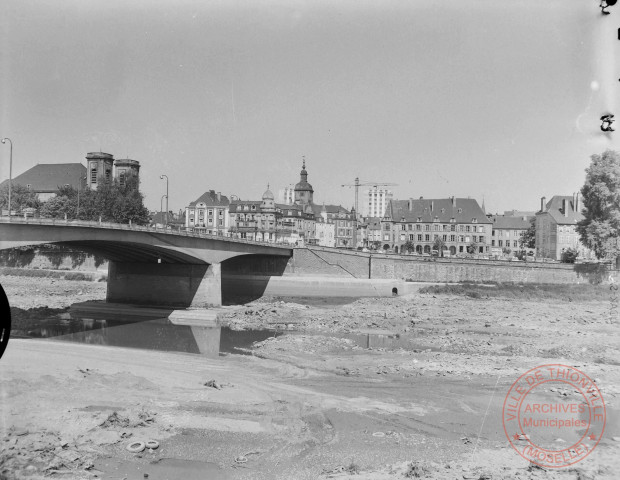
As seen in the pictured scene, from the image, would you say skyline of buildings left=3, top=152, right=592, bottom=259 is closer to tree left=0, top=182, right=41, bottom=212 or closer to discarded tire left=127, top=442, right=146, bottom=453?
tree left=0, top=182, right=41, bottom=212

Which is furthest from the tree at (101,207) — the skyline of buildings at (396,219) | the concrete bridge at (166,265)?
the concrete bridge at (166,265)

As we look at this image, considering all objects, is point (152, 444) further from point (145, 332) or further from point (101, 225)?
point (101, 225)

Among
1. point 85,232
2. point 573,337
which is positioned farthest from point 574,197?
point 85,232

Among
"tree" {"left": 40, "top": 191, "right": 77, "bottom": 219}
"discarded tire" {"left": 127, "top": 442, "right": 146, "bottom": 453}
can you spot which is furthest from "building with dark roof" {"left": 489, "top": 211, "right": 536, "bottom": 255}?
"discarded tire" {"left": 127, "top": 442, "right": 146, "bottom": 453}

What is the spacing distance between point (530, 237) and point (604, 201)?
47003 mm

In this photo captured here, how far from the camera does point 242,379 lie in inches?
968

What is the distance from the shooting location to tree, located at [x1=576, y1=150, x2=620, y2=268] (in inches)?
2229

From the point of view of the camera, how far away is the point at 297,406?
20.2m

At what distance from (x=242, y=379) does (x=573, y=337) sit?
23161 millimetres

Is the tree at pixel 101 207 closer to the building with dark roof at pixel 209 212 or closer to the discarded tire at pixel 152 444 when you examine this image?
the building with dark roof at pixel 209 212

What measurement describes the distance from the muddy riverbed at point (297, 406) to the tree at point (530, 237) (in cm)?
6648

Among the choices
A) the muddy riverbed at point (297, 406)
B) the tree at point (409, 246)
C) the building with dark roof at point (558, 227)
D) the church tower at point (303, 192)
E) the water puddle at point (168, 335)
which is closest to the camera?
the muddy riverbed at point (297, 406)

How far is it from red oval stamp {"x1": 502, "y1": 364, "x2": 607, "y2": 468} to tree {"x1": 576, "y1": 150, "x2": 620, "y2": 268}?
1479 inches

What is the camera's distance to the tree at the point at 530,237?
102 metres
